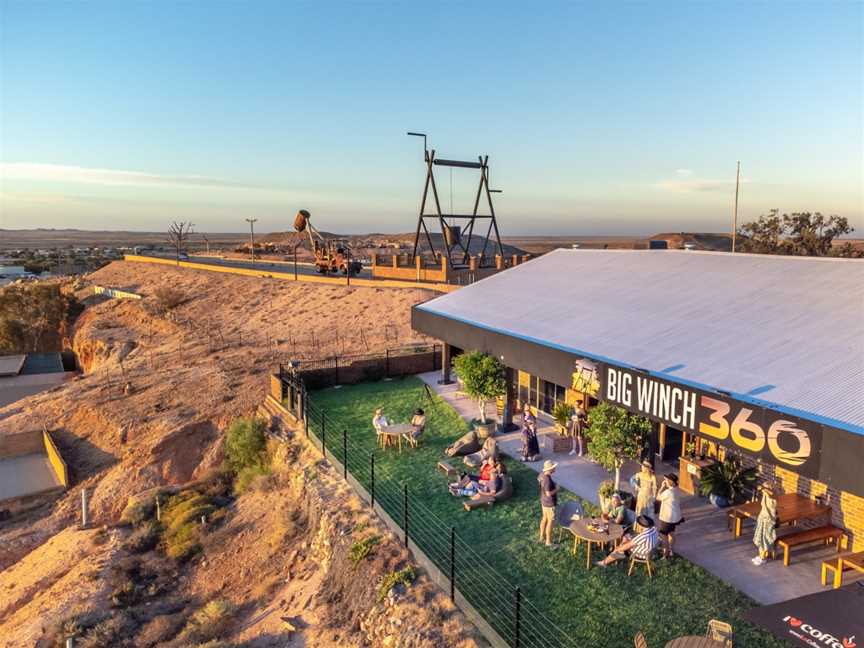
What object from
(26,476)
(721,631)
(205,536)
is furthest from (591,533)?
(26,476)

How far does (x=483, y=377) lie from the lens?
1529cm

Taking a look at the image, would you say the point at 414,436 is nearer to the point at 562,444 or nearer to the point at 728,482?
the point at 562,444

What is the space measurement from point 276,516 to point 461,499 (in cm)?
557

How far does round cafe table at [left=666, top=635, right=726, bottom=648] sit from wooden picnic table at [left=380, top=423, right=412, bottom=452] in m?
8.83

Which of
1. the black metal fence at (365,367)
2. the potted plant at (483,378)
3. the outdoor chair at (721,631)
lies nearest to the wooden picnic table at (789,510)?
the outdoor chair at (721,631)

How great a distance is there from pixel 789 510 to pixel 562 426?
5715mm

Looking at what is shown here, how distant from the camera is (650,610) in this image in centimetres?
794

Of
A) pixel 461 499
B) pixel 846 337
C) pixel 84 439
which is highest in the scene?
pixel 846 337

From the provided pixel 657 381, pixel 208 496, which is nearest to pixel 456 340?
pixel 657 381

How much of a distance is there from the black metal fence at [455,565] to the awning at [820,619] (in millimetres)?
2539

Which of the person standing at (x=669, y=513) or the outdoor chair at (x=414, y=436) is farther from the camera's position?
the outdoor chair at (x=414, y=436)

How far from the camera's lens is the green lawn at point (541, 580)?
763cm

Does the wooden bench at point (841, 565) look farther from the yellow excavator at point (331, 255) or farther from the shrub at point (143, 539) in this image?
the yellow excavator at point (331, 255)

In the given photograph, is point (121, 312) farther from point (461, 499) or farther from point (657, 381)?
point (657, 381)
